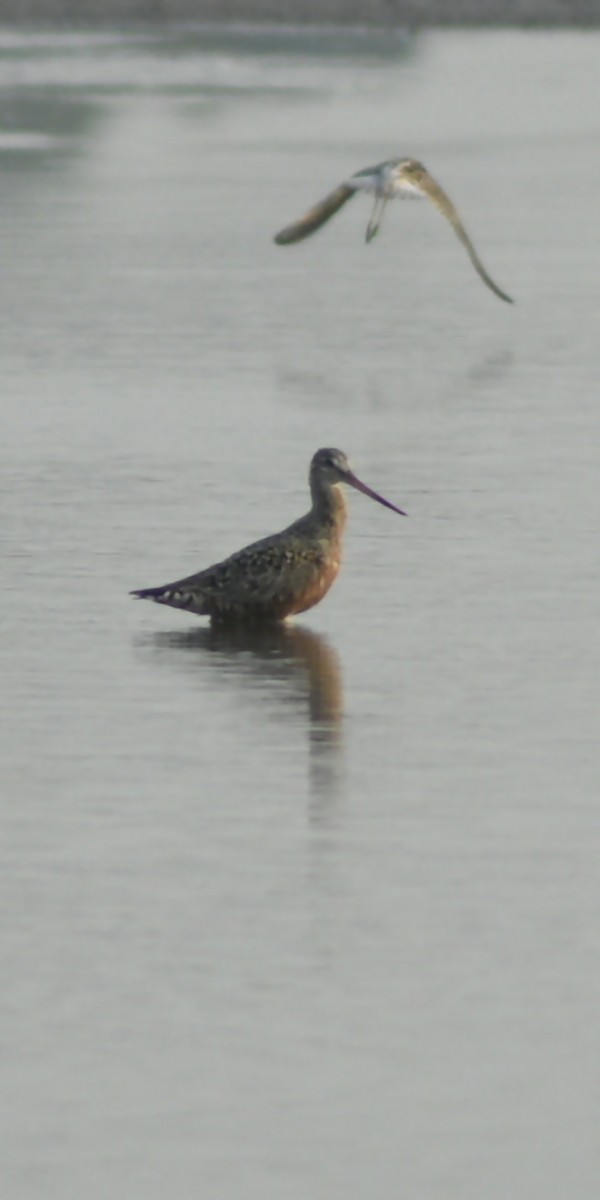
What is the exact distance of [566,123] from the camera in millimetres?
67000

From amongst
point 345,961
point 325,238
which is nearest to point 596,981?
point 345,961

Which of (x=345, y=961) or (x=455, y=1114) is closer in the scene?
(x=455, y=1114)

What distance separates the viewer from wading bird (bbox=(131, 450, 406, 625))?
1520 centimetres

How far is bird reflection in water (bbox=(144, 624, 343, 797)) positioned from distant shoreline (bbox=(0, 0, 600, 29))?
305 feet

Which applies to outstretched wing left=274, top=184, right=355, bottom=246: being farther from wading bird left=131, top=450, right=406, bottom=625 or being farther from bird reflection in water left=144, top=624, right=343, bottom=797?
bird reflection in water left=144, top=624, right=343, bottom=797

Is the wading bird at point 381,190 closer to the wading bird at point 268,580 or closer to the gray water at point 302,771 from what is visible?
the gray water at point 302,771

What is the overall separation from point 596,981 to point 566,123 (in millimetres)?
58223

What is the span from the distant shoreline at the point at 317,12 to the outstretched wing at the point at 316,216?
85.6 m

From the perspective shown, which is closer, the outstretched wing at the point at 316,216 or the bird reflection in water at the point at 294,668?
the bird reflection in water at the point at 294,668

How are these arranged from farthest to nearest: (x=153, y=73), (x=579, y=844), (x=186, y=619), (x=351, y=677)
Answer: (x=153, y=73) < (x=186, y=619) < (x=351, y=677) < (x=579, y=844)

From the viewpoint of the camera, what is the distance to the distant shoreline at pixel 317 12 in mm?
108438

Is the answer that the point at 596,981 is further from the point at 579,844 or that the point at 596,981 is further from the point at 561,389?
the point at 561,389

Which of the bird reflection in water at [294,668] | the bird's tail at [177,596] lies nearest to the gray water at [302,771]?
the bird reflection in water at [294,668]

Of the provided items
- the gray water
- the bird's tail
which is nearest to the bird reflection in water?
the gray water
